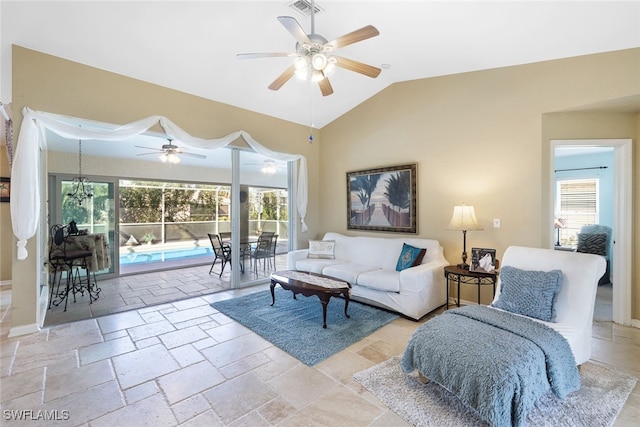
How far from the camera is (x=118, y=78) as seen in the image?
12.0 feet

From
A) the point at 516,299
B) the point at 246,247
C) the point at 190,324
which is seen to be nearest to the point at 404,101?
the point at 516,299

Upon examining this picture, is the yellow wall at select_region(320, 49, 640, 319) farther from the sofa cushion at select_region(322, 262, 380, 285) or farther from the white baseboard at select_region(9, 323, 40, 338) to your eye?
the white baseboard at select_region(9, 323, 40, 338)

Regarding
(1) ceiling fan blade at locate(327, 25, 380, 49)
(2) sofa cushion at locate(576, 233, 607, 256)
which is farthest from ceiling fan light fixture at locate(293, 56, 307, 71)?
(2) sofa cushion at locate(576, 233, 607, 256)

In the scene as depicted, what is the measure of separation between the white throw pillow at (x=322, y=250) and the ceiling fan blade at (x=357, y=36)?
3.34 metres

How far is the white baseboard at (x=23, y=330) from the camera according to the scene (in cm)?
309

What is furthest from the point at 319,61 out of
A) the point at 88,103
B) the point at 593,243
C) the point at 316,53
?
the point at 593,243

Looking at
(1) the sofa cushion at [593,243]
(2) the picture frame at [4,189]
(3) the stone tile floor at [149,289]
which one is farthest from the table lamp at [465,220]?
(2) the picture frame at [4,189]

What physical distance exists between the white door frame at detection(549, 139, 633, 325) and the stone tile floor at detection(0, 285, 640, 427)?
0.28m

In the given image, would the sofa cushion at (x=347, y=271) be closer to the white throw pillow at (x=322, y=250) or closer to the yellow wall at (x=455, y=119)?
the white throw pillow at (x=322, y=250)

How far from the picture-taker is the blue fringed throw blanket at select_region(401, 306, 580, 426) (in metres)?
1.67

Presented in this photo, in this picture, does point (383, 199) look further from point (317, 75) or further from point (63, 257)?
point (63, 257)

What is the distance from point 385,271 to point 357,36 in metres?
2.94

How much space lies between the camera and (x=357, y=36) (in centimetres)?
225

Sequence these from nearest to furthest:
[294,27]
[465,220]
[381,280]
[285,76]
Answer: [294,27]
[285,76]
[465,220]
[381,280]
